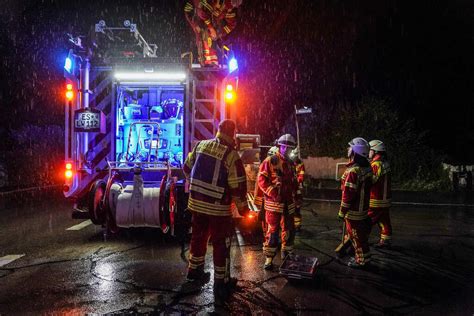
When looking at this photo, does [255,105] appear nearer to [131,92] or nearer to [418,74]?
[418,74]

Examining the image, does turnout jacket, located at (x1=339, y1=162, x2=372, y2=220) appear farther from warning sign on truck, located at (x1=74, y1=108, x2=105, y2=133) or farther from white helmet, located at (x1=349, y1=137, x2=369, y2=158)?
warning sign on truck, located at (x1=74, y1=108, x2=105, y2=133)

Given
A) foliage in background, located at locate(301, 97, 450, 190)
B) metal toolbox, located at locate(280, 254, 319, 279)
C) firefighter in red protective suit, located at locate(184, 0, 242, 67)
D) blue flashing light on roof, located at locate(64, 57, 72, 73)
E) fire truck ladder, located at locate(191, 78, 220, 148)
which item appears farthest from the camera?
foliage in background, located at locate(301, 97, 450, 190)

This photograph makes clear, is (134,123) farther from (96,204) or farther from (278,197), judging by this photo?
(278,197)

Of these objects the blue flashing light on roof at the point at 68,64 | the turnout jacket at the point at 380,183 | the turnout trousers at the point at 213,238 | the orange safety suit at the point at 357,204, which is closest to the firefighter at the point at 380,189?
the turnout jacket at the point at 380,183

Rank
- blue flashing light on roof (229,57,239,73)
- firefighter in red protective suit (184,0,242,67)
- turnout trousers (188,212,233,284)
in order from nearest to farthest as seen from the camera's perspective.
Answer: turnout trousers (188,212,233,284), blue flashing light on roof (229,57,239,73), firefighter in red protective suit (184,0,242,67)

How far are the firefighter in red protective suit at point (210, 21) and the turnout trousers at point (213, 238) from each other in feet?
11.9

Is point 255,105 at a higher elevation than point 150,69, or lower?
higher

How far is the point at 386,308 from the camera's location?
412cm

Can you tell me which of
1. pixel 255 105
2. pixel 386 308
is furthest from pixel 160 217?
pixel 255 105

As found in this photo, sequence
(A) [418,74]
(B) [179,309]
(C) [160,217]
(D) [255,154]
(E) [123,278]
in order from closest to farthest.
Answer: (B) [179,309] < (E) [123,278] < (C) [160,217] < (D) [255,154] < (A) [418,74]

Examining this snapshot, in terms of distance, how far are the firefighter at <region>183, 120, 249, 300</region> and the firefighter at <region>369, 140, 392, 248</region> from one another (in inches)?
106

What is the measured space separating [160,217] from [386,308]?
323 cm

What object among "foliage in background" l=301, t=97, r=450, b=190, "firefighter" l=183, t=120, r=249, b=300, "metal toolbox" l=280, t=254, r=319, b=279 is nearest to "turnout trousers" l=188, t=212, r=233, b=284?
"firefighter" l=183, t=120, r=249, b=300

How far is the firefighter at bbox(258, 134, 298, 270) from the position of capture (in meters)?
5.32
